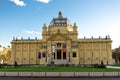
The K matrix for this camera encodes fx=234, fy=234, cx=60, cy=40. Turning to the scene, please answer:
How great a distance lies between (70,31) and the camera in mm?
120938

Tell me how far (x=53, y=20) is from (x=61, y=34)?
46.7ft

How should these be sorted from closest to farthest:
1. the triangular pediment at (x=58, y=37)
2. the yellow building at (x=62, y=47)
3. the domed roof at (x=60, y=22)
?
the yellow building at (x=62, y=47)
the triangular pediment at (x=58, y=37)
the domed roof at (x=60, y=22)

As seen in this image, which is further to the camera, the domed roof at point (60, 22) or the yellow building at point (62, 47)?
the domed roof at point (60, 22)

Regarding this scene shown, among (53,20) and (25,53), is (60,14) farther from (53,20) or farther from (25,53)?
(25,53)

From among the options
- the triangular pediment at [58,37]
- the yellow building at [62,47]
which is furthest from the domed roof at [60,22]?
the triangular pediment at [58,37]

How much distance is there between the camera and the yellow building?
11406cm

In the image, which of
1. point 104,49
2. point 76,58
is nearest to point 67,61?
point 76,58

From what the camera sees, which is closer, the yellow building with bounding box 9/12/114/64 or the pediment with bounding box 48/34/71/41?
the yellow building with bounding box 9/12/114/64

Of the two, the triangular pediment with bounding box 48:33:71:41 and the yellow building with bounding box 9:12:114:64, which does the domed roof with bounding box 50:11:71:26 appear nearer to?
the yellow building with bounding box 9:12:114:64

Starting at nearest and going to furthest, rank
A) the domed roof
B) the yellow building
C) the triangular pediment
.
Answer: the yellow building < the triangular pediment < the domed roof

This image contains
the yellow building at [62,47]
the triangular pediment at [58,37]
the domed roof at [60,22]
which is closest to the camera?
the yellow building at [62,47]

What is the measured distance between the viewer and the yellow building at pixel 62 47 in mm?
114062

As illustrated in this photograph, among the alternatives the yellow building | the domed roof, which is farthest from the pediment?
the domed roof

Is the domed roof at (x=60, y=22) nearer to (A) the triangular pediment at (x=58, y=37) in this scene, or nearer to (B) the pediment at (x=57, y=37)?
(A) the triangular pediment at (x=58, y=37)
